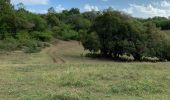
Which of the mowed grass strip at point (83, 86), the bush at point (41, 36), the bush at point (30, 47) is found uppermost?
the mowed grass strip at point (83, 86)

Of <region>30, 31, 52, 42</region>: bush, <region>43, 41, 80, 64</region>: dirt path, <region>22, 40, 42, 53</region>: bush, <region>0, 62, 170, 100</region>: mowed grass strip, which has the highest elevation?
<region>0, 62, 170, 100</region>: mowed grass strip

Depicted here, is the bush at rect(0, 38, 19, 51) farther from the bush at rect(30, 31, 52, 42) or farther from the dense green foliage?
the bush at rect(30, 31, 52, 42)

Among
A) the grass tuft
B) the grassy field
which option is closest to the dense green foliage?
the grassy field

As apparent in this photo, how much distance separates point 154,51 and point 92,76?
822 inches

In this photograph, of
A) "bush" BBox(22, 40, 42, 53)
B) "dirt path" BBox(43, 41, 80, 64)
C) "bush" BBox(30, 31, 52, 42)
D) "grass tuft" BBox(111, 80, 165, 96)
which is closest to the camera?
"grass tuft" BBox(111, 80, 165, 96)

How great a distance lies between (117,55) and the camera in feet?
136

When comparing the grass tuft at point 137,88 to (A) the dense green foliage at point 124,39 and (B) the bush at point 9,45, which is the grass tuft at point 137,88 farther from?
(B) the bush at point 9,45

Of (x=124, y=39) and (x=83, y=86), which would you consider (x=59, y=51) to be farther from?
(x=83, y=86)

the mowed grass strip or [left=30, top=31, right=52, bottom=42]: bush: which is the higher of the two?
the mowed grass strip

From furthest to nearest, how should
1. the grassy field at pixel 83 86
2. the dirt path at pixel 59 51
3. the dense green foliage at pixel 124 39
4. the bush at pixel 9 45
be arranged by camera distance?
the bush at pixel 9 45, the dense green foliage at pixel 124 39, the dirt path at pixel 59 51, the grassy field at pixel 83 86

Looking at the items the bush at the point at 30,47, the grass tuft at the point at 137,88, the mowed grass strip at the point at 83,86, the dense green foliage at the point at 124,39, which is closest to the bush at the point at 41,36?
the bush at the point at 30,47

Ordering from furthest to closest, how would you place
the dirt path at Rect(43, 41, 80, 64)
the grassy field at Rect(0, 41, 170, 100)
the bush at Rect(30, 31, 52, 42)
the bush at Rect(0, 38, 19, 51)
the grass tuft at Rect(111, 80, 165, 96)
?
the bush at Rect(30, 31, 52, 42) → the bush at Rect(0, 38, 19, 51) → the dirt path at Rect(43, 41, 80, 64) → the grass tuft at Rect(111, 80, 165, 96) → the grassy field at Rect(0, 41, 170, 100)

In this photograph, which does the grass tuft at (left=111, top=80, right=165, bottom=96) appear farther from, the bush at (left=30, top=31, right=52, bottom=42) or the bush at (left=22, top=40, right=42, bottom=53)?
the bush at (left=30, top=31, right=52, bottom=42)

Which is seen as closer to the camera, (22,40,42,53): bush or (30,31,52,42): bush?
(22,40,42,53): bush
